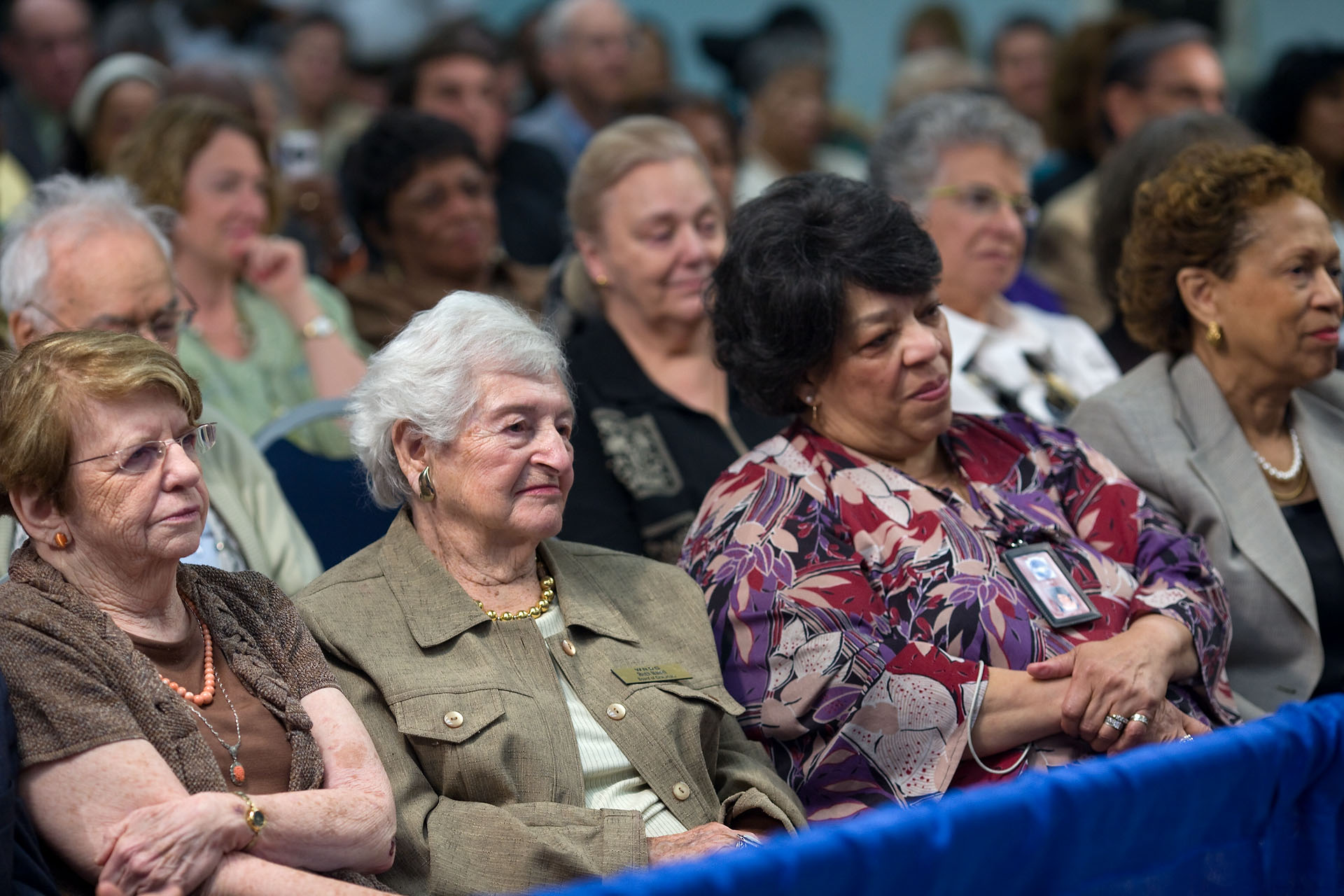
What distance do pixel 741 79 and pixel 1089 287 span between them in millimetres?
3748

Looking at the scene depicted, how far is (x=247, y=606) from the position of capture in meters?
2.27

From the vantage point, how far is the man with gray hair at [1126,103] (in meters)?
5.36

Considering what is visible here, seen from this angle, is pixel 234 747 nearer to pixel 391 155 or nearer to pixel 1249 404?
pixel 1249 404

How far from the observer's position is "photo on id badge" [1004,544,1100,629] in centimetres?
267

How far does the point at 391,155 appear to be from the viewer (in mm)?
4547

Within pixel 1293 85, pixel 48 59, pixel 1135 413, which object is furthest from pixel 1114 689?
pixel 48 59

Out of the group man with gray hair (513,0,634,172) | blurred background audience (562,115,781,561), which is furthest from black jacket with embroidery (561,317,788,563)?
man with gray hair (513,0,634,172)

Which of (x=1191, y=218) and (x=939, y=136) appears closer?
(x=1191, y=218)

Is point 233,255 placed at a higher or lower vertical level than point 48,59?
lower

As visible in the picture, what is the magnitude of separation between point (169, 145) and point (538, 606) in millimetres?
2313

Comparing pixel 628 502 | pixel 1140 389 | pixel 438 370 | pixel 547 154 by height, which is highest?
pixel 438 370

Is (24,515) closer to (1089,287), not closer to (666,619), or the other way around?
(666,619)

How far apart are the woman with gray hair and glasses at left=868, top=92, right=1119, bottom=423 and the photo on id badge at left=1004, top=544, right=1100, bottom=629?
1177mm

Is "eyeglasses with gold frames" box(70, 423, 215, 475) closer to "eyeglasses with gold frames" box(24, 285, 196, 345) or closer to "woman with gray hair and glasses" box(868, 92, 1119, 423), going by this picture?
"eyeglasses with gold frames" box(24, 285, 196, 345)
